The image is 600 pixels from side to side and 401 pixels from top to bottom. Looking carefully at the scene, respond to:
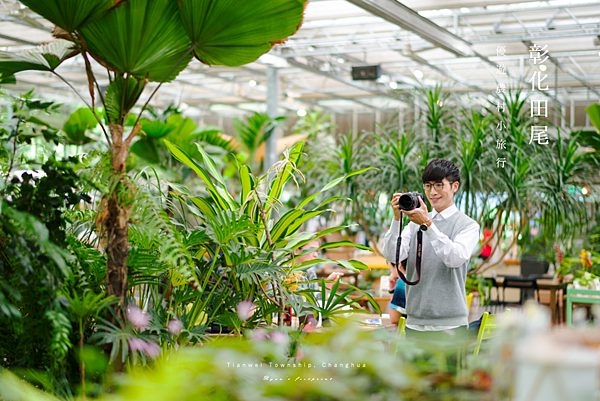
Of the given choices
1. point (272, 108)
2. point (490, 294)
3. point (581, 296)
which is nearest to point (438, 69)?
point (272, 108)

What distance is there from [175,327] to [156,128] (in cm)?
479

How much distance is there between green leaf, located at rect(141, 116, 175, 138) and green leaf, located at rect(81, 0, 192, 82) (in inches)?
173

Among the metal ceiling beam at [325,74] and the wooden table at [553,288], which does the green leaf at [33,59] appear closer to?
the wooden table at [553,288]

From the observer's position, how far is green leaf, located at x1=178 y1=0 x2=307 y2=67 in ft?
6.32

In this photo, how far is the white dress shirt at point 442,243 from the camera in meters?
2.41

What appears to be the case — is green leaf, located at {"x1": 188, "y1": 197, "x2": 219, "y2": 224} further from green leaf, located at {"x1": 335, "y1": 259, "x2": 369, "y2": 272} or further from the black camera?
the black camera

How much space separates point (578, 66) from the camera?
1095cm

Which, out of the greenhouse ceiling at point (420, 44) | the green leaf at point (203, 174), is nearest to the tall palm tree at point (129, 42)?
the green leaf at point (203, 174)

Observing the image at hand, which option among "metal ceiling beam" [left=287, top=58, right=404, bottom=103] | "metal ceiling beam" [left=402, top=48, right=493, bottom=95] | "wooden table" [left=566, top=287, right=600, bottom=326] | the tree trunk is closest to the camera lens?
the tree trunk

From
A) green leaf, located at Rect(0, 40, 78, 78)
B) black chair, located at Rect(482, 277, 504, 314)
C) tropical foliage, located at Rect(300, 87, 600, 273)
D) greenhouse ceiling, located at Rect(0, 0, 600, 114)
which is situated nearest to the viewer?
green leaf, located at Rect(0, 40, 78, 78)

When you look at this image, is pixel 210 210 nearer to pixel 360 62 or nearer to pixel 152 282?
pixel 152 282

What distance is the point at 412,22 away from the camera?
19.1 feet

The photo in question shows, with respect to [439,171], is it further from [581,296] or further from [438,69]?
[438,69]

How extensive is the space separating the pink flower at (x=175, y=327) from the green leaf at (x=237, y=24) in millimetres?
975
